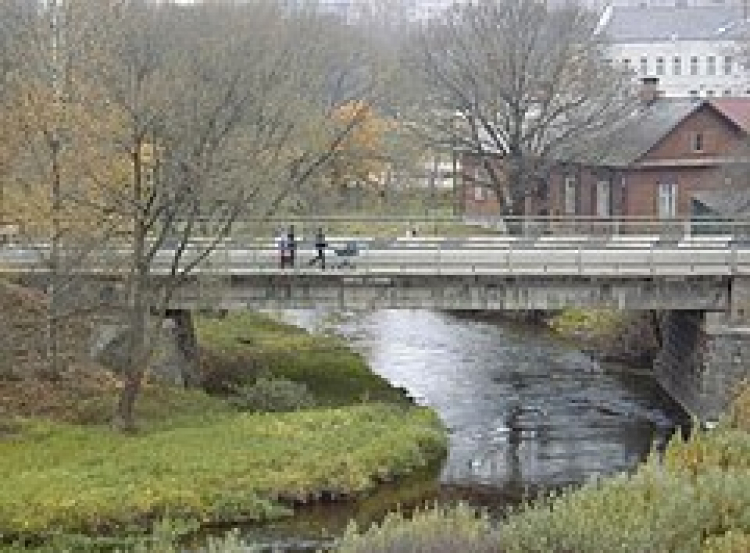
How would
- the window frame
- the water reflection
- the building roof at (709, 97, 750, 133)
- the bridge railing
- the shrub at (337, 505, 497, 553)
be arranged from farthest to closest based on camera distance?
the window frame < the building roof at (709, 97, 750, 133) < the bridge railing < the water reflection < the shrub at (337, 505, 497, 553)

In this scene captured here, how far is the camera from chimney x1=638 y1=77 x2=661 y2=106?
64.6 meters

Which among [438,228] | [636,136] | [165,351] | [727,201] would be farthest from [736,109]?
[165,351]

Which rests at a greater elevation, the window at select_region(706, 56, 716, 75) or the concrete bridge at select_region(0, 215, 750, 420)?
the window at select_region(706, 56, 716, 75)

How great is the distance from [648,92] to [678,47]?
174 ft

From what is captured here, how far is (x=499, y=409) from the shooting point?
37.2 meters

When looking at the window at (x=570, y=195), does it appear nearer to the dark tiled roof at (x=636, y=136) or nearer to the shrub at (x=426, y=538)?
the dark tiled roof at (x=636, y=136)

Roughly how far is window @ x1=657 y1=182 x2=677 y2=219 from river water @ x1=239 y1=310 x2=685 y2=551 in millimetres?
12675

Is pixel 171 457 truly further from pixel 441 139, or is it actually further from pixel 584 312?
pixel 441 139

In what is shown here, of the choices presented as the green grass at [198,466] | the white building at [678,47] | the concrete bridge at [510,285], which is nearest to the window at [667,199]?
the concrete bridge at [510,285]

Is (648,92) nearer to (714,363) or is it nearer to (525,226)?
(525,226)

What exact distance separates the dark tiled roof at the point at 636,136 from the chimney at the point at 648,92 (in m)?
1.10

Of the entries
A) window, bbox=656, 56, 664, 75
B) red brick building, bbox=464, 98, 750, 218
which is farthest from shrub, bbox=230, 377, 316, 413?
window, bbox=656, 56, 664, 75

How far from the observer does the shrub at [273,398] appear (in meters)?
35.2

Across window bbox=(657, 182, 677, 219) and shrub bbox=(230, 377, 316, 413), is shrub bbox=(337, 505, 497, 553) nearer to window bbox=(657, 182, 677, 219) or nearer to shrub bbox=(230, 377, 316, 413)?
shrub bbox=(230, 377, 316, 413)
